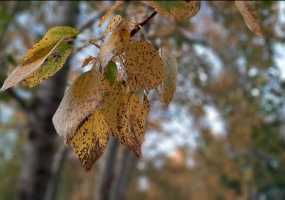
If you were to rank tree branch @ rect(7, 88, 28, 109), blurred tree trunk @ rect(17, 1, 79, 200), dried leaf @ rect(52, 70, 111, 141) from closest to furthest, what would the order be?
dried leaf @ rect(52, 70, 111, 141) < tree branch @ rect(7, 88, 28, 109) < blurred tree trunk @ rect(17, 1, 79, 200)

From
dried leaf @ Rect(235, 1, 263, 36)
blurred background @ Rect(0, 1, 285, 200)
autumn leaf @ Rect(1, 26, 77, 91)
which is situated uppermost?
autumn leaf @ Rect(1, 26, 77, 91)

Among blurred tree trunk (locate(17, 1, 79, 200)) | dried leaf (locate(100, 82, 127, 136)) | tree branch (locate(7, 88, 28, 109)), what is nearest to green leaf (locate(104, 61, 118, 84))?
dried leaf (locate(100, 82, 127, 136))

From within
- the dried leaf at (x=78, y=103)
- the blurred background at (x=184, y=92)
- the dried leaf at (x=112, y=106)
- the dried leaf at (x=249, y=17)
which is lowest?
the blurred background at (x=184, y=92)

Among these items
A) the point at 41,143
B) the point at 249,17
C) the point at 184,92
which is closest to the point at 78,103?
the point at 249,17

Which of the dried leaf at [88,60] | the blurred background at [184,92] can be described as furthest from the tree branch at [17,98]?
the dried leaf at [88,60]

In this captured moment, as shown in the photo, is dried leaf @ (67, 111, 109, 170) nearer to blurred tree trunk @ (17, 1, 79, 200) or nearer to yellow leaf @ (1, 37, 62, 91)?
yellow leaf @ (1, 37, 62, 91)

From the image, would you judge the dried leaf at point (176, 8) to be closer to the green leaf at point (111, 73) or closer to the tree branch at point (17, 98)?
the green leaf at point (111, 73)

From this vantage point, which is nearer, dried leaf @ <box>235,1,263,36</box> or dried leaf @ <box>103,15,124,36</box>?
dried leaf @ <box>103,15,124,36</box>
